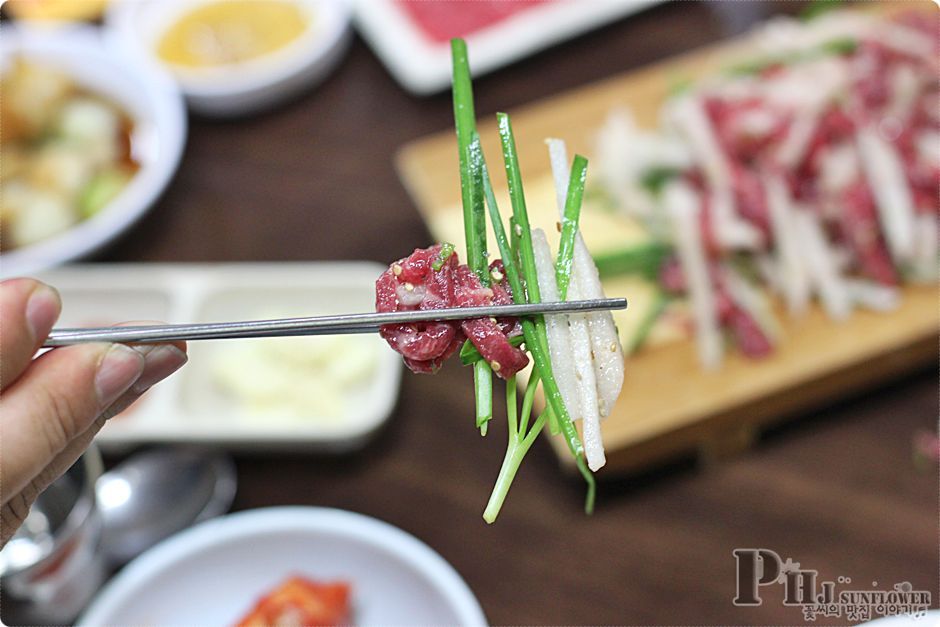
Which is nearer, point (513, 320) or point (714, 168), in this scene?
point (513, 320)

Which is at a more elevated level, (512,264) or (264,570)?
(512,264)

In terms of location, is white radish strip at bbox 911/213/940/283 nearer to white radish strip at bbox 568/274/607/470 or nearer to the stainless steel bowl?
white radish strip at bbox 568/274/607/470

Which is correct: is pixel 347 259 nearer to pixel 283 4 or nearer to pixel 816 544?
pixel 283 4

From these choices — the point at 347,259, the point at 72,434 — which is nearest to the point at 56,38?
the point at 347,259

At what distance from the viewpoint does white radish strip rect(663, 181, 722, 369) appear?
1.86 meters

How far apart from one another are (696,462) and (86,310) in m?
1.45

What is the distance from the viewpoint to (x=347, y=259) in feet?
7.36

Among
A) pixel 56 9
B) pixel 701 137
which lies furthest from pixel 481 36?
pixel 56 9

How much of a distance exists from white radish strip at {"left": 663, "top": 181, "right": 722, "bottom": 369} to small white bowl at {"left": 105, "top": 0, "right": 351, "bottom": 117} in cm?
119

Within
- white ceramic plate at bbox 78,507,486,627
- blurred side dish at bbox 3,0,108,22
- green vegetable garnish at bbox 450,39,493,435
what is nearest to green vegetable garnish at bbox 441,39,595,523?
green vegetable garnish at bbox 450,39,493,435

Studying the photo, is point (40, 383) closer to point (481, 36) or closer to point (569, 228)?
point (569, 228)

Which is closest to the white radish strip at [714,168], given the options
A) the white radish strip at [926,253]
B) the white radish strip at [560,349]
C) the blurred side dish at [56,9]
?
the white radish strip at [926,253]

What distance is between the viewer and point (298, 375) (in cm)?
192

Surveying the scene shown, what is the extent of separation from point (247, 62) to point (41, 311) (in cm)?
187
